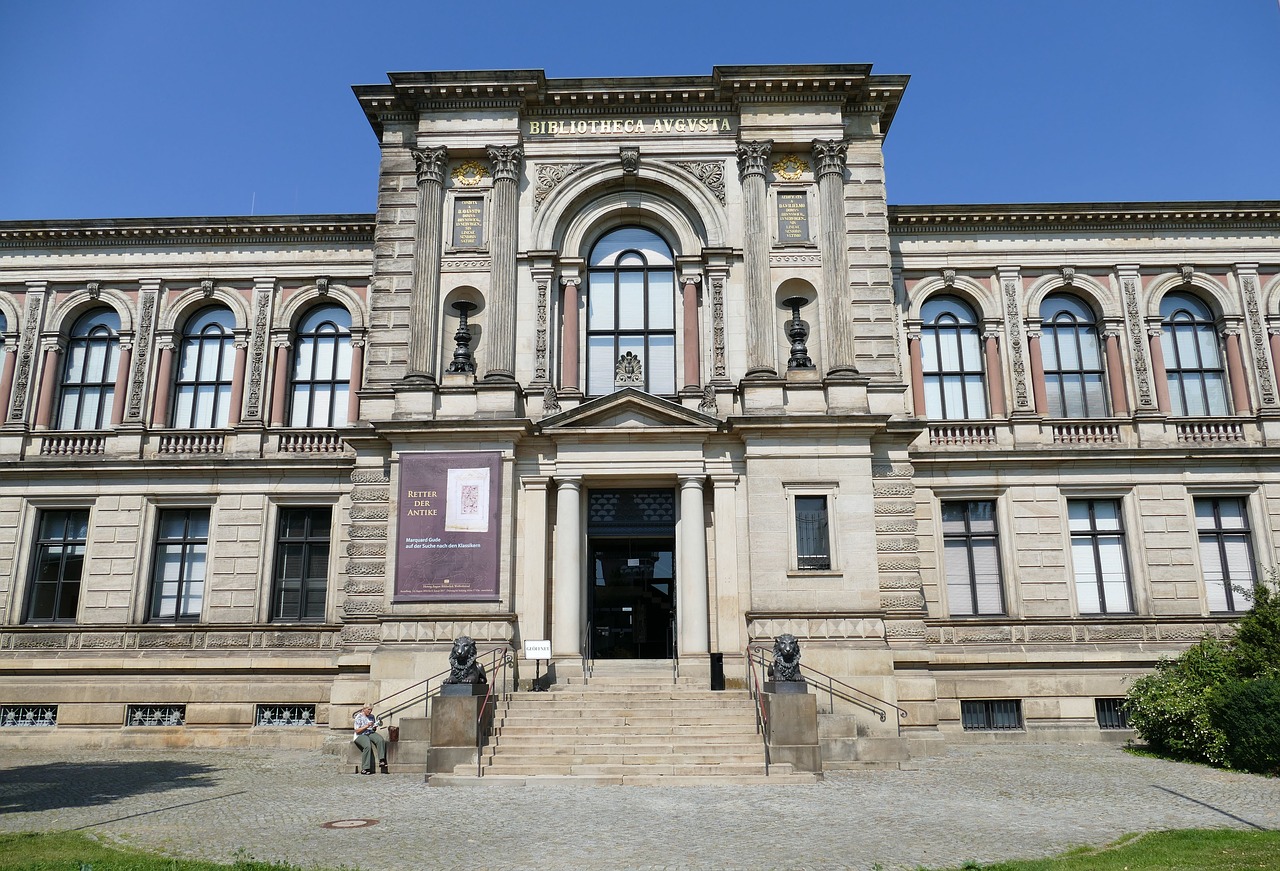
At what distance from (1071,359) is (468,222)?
1897 cm

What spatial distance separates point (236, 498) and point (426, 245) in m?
9.54

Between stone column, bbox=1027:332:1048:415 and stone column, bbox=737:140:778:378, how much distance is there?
928 cm

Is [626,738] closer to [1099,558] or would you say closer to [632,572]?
[632,572]

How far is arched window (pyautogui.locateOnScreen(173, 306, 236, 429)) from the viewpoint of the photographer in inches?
1155

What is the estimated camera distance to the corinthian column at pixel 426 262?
977 inches

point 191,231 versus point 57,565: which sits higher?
point 191,231

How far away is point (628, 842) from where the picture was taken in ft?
39.8

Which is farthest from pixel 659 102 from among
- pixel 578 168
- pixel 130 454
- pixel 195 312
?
pixel 130 454

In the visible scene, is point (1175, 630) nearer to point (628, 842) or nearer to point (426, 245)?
point (628, 842)

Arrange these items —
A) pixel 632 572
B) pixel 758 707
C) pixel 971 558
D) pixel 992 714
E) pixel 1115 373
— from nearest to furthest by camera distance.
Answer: pixel 758 707, pixel 632 572, pixel 992 714, pixel 971 558, pixel 1115 373

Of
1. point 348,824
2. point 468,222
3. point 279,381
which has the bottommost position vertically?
point 348,824

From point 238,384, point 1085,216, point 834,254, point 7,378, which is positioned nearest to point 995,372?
point 1085,216

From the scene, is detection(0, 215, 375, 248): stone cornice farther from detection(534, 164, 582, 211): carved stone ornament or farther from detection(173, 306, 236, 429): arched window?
detection(534, 164, 582, 211): carved stone ornament

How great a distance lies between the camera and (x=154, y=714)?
26062 millimetres
